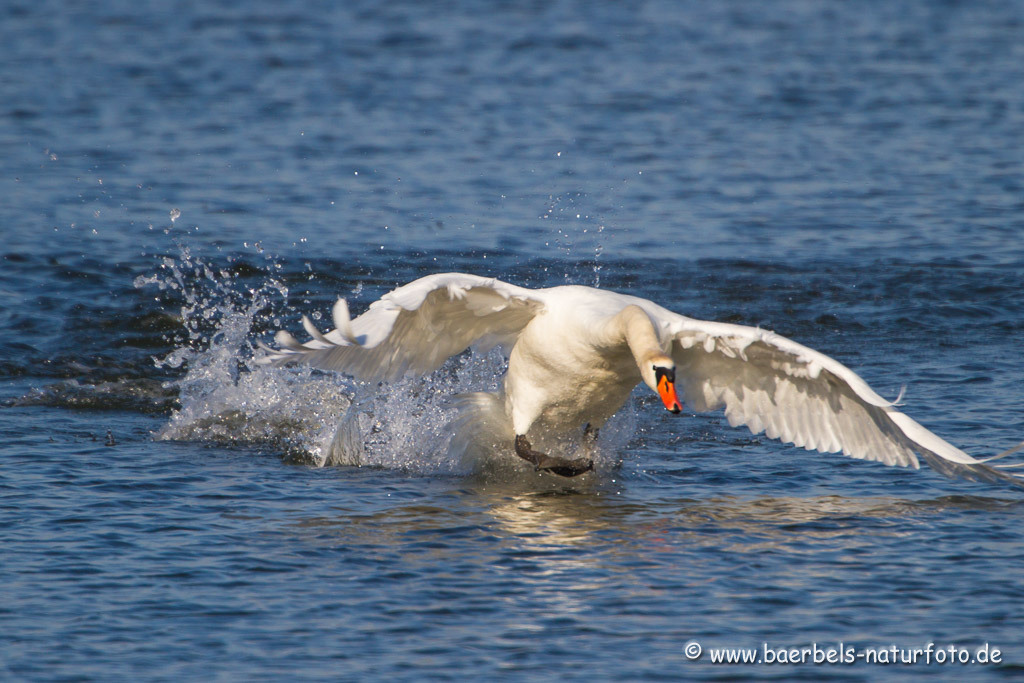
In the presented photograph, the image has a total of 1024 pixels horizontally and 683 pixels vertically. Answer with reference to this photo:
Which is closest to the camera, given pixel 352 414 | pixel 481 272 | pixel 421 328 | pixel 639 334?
pixel 639 334

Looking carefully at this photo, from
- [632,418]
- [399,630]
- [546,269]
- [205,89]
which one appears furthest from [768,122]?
[399,630]

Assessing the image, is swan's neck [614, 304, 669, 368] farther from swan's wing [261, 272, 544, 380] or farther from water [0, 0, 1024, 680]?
water [0, 0, 1024, 680]

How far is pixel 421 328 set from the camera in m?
8.55

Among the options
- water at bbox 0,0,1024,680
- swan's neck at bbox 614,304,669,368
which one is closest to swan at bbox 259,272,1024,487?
swan's neck at bbox 614,304,669,368

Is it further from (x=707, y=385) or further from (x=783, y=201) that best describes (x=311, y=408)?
(x=783, y=201)

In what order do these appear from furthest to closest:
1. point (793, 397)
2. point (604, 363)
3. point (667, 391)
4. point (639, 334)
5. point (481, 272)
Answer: point (481, 272)
point (793, 397)
point (604, 363)
point (639, 334)
point (667, 391)

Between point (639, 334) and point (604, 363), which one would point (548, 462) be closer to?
point (604, 363)

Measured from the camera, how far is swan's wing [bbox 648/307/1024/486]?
8.02m

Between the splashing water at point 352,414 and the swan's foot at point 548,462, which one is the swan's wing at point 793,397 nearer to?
the swan's foot at point 548,462

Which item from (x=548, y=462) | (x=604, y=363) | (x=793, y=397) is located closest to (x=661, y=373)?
(x=604, y=363)

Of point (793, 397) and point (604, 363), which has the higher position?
point (604, 363)

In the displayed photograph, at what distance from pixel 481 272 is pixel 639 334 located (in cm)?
695

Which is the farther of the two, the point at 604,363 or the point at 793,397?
the point at 793,397

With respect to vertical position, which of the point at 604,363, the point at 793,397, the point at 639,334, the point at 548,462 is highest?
the point at 639,334
